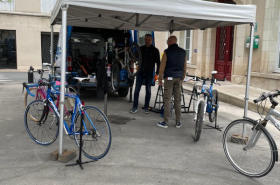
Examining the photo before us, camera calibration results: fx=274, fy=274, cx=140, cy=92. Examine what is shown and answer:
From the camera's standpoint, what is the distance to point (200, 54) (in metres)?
13.6

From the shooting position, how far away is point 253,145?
3.78 m

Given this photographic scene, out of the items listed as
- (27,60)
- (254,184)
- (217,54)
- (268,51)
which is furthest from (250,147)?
(27,60)

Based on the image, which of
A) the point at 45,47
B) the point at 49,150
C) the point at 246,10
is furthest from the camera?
the point at 45,47

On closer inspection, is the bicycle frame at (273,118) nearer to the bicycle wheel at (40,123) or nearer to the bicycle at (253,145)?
the bicycle at (253,145)

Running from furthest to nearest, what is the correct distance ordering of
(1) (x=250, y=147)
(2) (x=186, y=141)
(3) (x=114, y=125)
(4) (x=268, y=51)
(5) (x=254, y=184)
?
(4) (x=268, y=51), (3) (x=114, y=125), (2) (x=186, y=141), (1) (x=250, y=147), (5) (x=254, y=184)

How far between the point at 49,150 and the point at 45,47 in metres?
16.8

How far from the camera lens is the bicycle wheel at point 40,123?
4.59m

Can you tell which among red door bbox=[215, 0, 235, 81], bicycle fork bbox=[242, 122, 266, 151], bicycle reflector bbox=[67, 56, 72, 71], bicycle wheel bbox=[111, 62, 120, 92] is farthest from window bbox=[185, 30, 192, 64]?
bicycle fork bbox=[242, 122, 266, 151]

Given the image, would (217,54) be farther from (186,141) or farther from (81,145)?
(81,145)

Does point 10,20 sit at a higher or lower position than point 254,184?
higher

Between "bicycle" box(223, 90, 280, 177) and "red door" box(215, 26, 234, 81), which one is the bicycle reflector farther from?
"red door" box(215, 26, 234, 81)

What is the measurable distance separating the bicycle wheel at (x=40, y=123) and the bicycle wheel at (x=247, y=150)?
2.77 m

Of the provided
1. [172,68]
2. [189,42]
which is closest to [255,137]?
[172,68]

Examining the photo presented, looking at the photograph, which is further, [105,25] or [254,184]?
[105,25]
